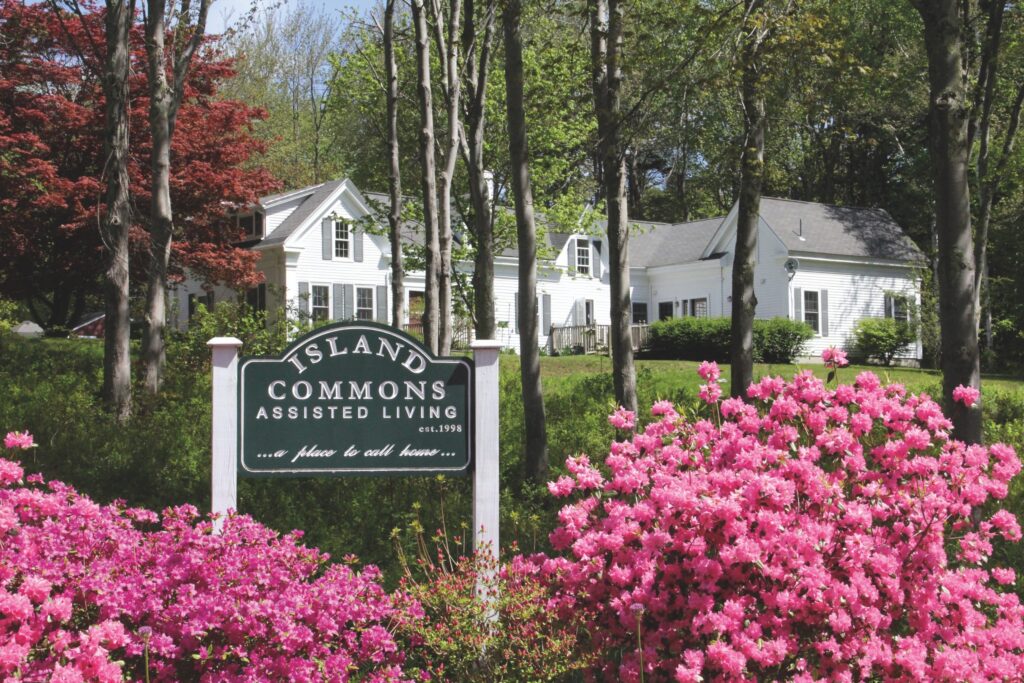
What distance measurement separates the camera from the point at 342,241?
104 feet

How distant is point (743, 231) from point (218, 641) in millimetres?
8611

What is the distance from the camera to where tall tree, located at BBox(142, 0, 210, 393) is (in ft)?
39.0

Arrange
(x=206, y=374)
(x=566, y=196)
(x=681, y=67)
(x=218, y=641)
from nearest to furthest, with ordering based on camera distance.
Result: (x=218, y=641) < (x=681, y=67) < (x=206, y=374) < (x=566, y=196)

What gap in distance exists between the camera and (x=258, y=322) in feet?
51.9

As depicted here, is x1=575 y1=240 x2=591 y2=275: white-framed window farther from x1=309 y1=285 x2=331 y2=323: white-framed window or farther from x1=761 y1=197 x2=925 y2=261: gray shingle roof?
x1=309 y1=285 x2=331 y2=323: white-framed window

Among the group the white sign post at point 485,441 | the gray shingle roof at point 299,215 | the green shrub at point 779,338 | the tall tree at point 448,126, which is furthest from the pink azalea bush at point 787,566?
the gray shingle roof at point 299,215

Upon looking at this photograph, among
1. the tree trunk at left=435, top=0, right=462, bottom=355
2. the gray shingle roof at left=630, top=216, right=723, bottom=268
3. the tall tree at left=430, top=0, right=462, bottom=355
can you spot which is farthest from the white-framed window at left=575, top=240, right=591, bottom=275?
the tree trunk at left=435, top=0, right=462, bottom=355

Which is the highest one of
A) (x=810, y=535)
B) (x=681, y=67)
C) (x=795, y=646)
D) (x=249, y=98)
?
(x=249, y=98)

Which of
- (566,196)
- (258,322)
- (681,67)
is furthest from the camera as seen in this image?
(566,196)

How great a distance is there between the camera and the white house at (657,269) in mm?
31141

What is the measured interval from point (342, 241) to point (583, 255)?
9.71 m

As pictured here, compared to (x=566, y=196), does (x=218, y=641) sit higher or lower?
lower

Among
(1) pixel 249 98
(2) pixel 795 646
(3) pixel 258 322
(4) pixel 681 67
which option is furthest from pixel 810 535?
(1) pixel 249 98

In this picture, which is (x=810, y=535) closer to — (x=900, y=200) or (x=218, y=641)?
(x=218, y=641)
